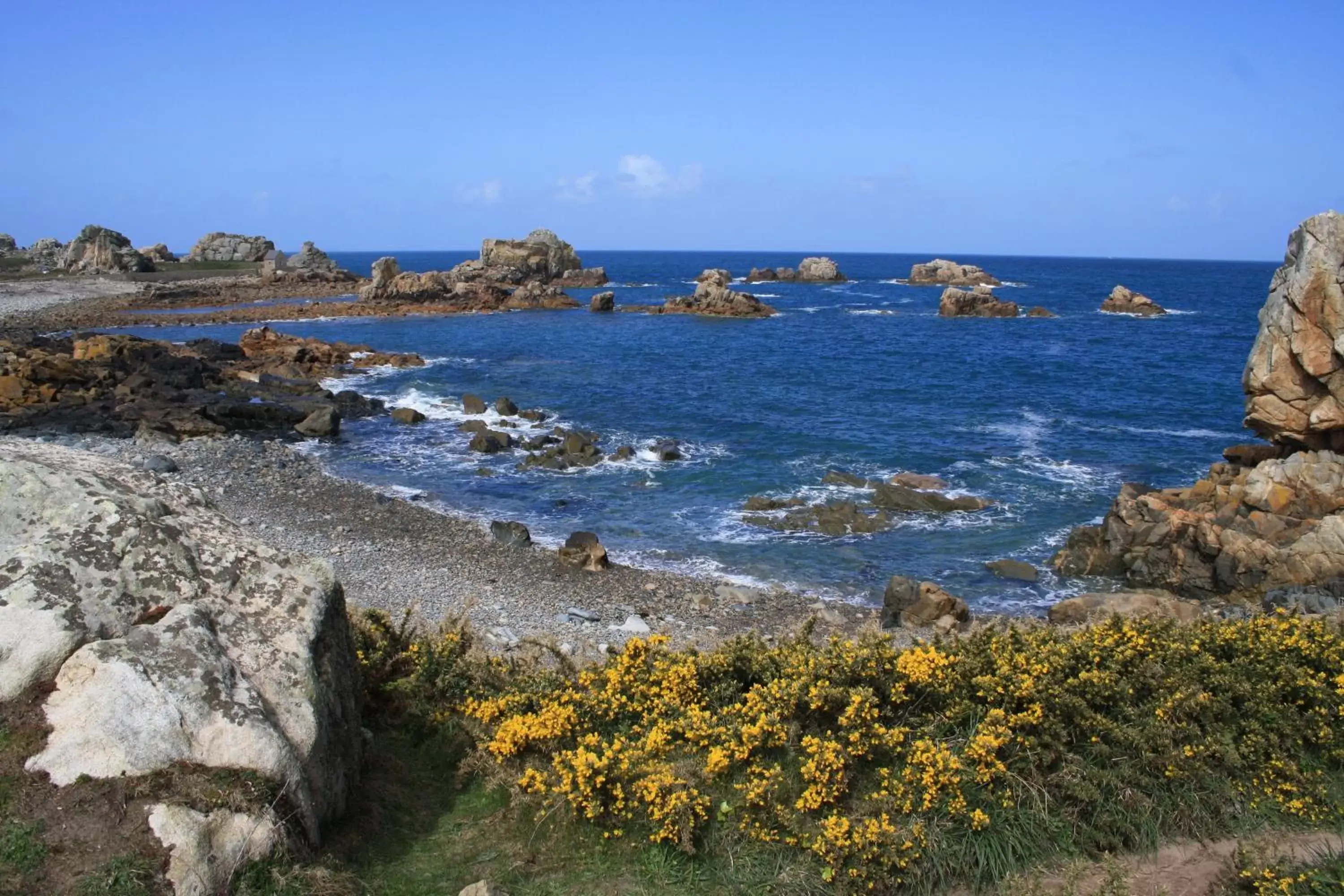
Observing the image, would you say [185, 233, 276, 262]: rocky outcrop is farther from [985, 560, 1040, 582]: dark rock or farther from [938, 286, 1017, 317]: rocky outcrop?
[985, 560, 1040, 582]: dark rock

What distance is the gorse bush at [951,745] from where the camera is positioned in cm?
791

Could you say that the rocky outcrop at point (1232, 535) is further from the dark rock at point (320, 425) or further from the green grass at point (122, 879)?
the dark rock at point (320, 425)

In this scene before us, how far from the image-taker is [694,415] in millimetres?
42281

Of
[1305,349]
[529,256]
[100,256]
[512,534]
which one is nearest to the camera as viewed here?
[1305,349]

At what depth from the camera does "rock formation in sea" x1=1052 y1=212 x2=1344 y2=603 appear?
70.2ft

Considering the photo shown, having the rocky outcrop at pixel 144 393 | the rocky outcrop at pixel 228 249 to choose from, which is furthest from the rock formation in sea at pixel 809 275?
the rocky outcrop at pixel 144 393

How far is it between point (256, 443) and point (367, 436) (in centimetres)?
466

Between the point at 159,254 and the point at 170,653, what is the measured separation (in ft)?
471

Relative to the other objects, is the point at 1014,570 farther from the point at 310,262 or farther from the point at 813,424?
the point at 310,262

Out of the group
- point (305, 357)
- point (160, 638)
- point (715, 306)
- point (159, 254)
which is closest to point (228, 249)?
point (159, 254)

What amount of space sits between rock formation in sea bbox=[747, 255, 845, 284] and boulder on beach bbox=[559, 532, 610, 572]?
403 feet

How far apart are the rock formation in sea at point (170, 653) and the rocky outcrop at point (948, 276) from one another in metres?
123

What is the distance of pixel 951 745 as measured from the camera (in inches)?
343

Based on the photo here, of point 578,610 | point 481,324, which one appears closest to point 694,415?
point 578,610
